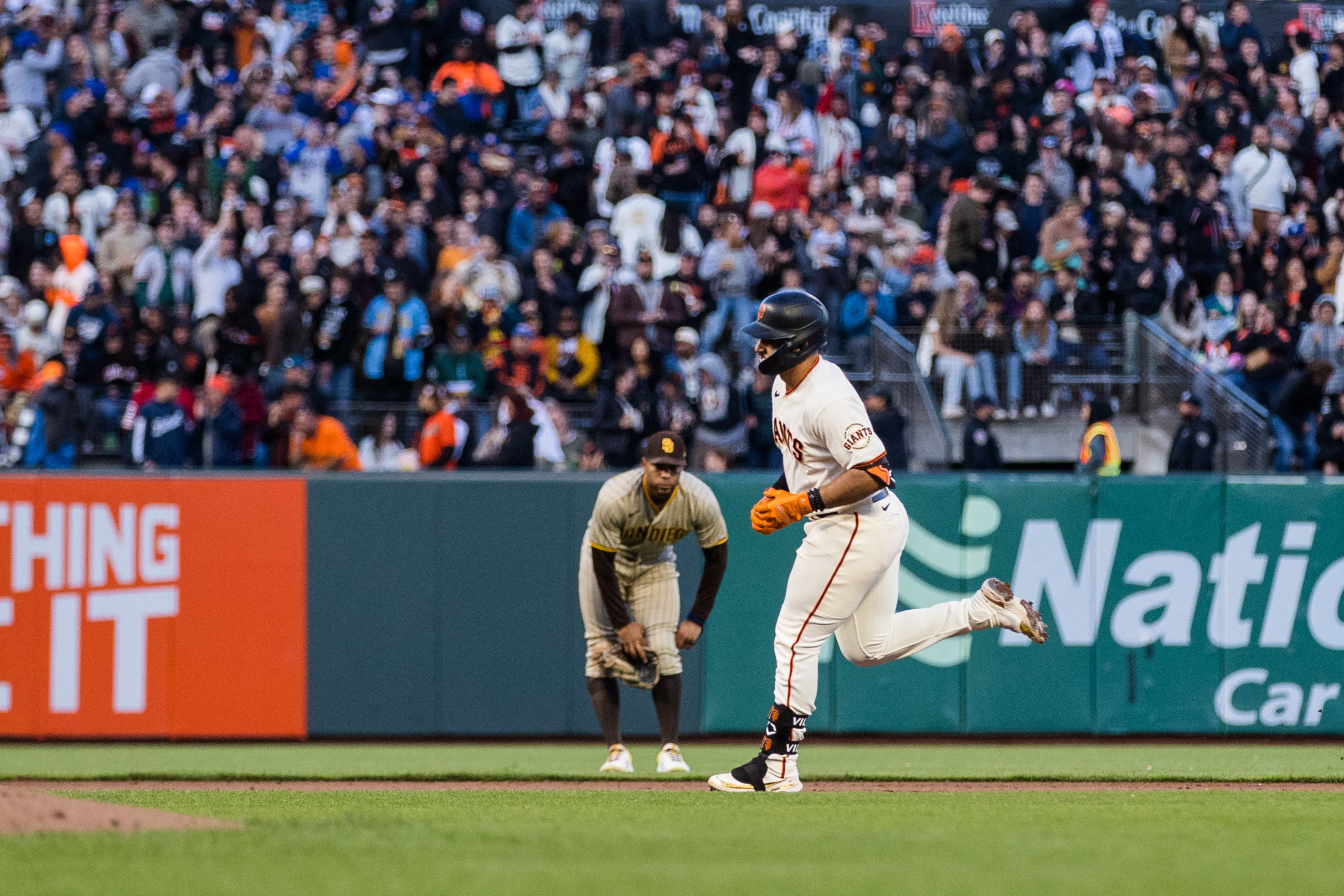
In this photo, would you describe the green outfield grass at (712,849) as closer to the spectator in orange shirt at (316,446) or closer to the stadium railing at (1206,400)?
the spectator in orange shirt at (316,446)

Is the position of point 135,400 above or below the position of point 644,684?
above

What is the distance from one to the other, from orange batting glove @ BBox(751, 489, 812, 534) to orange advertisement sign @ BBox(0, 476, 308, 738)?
6.17 metres

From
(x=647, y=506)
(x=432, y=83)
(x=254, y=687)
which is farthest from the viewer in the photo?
(x=432, y=83)

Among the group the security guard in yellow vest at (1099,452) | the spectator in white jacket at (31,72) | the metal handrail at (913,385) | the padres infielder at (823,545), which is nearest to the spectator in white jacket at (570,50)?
the spectator in white jacket at (31,72)

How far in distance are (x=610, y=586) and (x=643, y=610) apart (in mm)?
319

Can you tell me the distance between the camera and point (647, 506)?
869cm

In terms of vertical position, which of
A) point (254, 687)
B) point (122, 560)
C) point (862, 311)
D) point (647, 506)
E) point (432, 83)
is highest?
point (432, 83)

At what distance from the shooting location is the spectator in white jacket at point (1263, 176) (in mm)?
17281

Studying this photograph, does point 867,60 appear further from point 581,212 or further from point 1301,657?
Answer: point 1301,657

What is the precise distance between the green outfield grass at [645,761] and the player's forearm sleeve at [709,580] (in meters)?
0.88

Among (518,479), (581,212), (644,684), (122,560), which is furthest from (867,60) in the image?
(644,684)

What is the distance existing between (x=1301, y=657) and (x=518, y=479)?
229 inches

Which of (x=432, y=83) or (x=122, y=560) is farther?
(x=432, y=83)

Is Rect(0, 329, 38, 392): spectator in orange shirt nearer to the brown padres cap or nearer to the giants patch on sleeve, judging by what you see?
the brown padres cap
